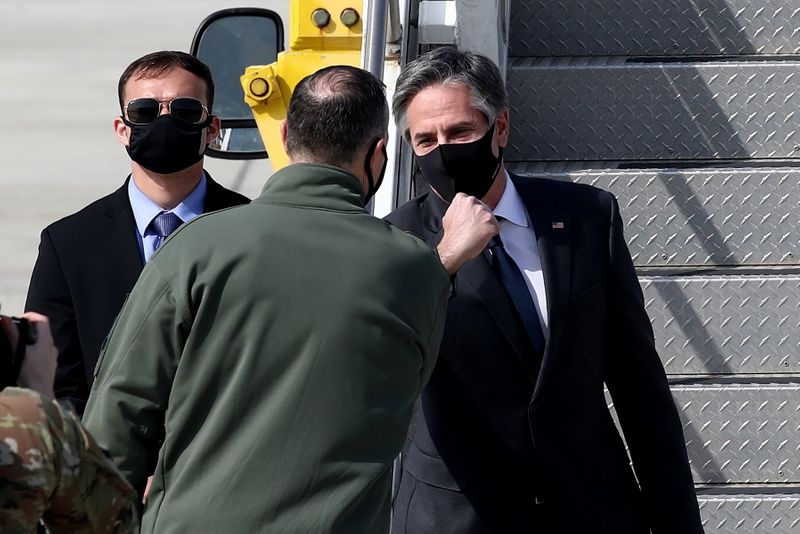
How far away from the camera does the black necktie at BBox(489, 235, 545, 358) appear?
8.50ft

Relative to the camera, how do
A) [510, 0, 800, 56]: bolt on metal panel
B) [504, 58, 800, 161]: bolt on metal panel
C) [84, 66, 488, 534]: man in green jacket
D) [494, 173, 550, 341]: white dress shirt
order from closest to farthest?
[84, 66, 488, 534]: man in green jacket → [494, 173, 550, 341]: white dress shirt → [504, 58, 800, 161]: bolt on metal panel → [510, 0, 800, 56]: bolt on metal panel

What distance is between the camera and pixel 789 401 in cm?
374

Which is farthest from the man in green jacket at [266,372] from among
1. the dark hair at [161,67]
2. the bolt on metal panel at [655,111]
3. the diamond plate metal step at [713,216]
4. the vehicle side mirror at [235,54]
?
the vehicle side mirror at [235,54]

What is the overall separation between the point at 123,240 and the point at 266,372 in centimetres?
98

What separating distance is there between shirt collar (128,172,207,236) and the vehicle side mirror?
6.38ft

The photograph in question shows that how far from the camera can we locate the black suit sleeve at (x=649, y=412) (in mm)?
2609

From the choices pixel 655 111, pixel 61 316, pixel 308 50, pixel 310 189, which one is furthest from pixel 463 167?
pixel 655 111

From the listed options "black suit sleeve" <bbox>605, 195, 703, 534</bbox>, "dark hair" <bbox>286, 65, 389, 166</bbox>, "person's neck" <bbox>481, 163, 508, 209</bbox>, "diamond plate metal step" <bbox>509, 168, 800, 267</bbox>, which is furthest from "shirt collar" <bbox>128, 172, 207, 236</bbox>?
"diamond plate metal step" <bbox>509, 168, 800, 267</bbox>

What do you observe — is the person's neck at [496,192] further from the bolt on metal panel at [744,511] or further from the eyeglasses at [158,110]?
the bolt on metal panel at [744,511]

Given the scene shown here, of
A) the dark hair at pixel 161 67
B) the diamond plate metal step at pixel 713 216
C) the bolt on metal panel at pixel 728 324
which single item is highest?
the dark hair at pixel 161 67

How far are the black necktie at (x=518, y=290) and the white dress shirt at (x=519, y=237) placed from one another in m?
0.02

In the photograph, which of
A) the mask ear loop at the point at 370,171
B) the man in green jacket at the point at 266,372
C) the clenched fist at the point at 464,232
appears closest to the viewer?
the man in green jacket at the point at 266,372

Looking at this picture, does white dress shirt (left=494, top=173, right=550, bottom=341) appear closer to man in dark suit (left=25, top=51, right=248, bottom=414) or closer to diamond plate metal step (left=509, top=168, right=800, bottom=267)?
man in dark suit (left=25, top=51, right=248, bottom=414)

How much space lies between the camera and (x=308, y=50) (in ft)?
13.1
